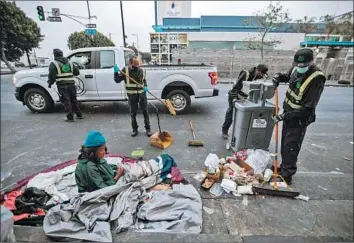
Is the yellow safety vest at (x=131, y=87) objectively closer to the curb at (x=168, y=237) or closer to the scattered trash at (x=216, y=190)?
the scattered trash at (x=216, y=190)

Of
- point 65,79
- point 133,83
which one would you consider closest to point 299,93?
point 133,83

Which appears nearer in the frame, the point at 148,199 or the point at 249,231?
the point at 249,231

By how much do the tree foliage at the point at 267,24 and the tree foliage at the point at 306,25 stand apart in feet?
0.52

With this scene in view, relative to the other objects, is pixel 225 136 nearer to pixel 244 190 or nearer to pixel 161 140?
pixel 161 140

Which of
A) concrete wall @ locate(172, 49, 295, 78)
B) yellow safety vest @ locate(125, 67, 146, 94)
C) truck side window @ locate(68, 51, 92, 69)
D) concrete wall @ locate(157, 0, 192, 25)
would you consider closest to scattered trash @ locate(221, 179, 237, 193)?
concrete wall @ locate(172, 49, 295, 78)

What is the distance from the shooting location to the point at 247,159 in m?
2.96

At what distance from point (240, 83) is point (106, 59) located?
283 centimetres

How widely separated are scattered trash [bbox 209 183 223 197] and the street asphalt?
80 millimetres

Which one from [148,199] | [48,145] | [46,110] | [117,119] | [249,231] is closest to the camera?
[249,231]

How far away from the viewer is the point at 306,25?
8.79ft

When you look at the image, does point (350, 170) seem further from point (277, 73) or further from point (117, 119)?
point (117, 119)

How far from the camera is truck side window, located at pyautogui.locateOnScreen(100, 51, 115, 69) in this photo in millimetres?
4205

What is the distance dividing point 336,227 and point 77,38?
3.39 meters

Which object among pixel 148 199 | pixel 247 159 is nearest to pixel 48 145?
pixel 148 199
